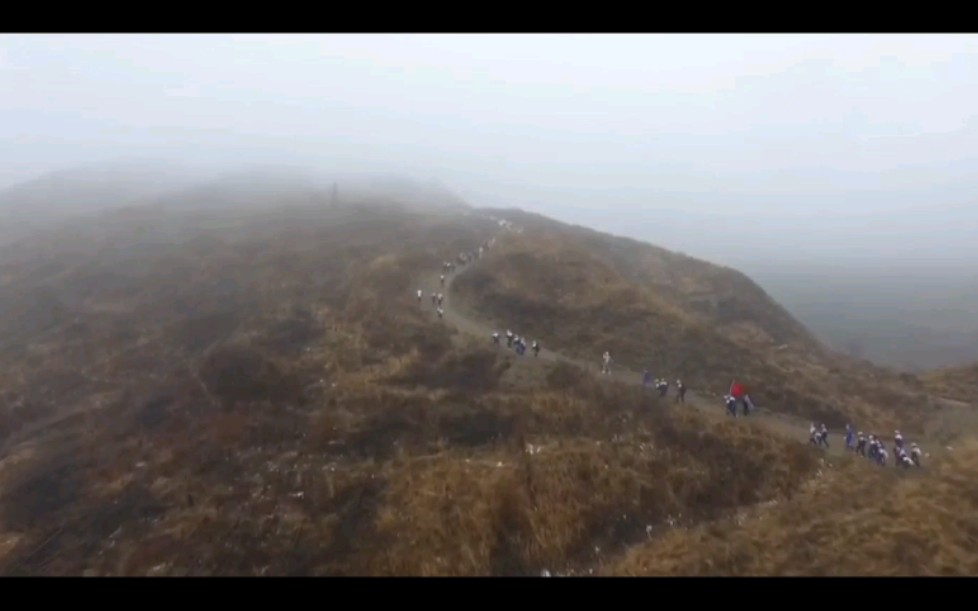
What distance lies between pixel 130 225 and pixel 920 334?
174 metres

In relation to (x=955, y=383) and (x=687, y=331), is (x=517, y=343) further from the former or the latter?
(x=955, y=383)

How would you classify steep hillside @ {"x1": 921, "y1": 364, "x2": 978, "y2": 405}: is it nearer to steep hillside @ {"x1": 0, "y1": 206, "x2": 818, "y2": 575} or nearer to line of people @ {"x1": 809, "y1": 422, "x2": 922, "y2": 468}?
line of people @ {"x1": 809, "y1": 422, "x2": 922, "y2": 468}

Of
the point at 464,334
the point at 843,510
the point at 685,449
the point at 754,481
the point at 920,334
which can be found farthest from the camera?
the point at 920,334

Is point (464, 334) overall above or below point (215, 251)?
above

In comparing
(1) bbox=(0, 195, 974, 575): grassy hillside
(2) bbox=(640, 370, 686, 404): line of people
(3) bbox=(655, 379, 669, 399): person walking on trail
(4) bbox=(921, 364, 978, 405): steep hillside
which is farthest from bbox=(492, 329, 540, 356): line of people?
(4) bbox=(921, 364, 978, 405): steep hillside

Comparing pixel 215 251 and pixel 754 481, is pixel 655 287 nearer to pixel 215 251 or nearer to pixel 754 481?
pixel 754 481

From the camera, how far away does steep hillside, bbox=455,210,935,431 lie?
3812 cm

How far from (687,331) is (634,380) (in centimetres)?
1000

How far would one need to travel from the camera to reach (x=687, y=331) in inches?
1799

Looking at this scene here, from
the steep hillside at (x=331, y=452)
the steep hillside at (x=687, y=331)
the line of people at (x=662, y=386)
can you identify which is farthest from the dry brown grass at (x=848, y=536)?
the line of people at (x=662, y=386)

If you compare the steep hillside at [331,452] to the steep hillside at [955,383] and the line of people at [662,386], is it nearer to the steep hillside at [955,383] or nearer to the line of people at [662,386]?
the line of people at [662,386]
